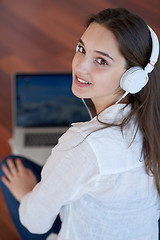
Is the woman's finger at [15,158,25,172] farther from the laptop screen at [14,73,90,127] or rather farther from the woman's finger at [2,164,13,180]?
the laptop screen at [14,73,90,127]

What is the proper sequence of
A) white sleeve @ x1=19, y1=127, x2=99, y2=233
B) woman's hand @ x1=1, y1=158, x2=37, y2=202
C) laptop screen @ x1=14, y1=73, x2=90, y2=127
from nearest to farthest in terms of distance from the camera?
white sleeve @ x1=19, y1=127, x2=99, y2=233 < woman's hand @ x1=1, y1=158, x2=37, y2=202 < laptop screen @ x1=14, y1=73, x2=90, y2=127

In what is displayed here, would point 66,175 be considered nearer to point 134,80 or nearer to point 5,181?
point 134,80

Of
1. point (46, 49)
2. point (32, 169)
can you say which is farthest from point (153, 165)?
point (46, 49)

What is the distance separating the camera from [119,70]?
98 centimetres

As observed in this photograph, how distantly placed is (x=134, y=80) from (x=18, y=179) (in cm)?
71

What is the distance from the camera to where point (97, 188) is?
938 mm

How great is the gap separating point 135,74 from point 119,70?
0.06m

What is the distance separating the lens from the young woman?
923 mm

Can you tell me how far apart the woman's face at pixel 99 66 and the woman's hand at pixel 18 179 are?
51cm

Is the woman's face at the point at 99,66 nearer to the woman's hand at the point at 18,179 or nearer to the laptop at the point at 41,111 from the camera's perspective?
the woman's hand at the point at 18,179

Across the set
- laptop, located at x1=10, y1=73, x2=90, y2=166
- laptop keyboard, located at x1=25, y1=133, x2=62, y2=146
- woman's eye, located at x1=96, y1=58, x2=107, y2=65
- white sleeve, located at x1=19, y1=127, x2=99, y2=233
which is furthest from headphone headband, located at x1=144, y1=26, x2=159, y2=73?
laptop keyboard, located at x1=25, y1=133, x2=62, y2=146

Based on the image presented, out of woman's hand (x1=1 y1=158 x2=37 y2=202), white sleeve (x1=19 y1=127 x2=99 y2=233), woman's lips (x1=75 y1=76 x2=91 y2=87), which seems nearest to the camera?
white sleeve (x1=19 y1=127 x2=99 y2=233)

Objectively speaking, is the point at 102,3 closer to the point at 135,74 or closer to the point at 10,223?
the point at 10,223

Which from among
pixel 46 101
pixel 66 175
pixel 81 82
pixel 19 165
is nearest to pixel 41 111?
pixel 46 101
